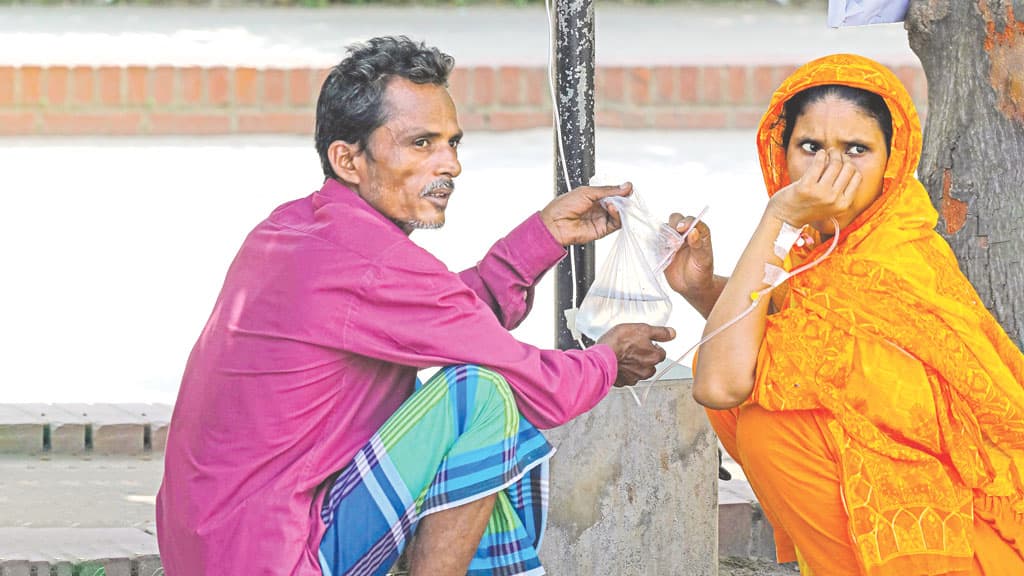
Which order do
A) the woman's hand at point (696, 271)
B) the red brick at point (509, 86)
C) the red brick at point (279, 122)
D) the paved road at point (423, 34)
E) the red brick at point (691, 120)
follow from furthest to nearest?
1. the paved road at point (423, 34)
2. the red brick at point (691, 120)
3. the red brick at point (279, 122)
4. the red brick at point (509, 86)
5. the woman's hand at point (696, 271)

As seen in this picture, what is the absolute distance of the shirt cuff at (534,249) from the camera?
3109mm

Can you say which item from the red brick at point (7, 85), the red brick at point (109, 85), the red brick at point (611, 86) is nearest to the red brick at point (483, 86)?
the red brick at point (611, 86)

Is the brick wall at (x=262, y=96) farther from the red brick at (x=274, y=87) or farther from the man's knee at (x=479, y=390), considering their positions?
the man's knee at (x=479, y=390)

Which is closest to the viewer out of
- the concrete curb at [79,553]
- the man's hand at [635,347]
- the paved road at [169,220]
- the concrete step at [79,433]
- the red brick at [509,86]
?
the man's hand at [635,347]

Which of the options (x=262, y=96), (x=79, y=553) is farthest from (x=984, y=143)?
(x=262, y=96)

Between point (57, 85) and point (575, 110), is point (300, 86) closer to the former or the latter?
point (57, 85)

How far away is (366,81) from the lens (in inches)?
110

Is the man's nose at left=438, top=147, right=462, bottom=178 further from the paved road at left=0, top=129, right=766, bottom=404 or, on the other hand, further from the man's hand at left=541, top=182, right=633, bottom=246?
the paved road at left=0, top=129, right=766, bottom=404

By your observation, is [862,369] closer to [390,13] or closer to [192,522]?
[192,522]

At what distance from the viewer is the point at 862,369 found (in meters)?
2.76

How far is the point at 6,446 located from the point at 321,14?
20.7 ft

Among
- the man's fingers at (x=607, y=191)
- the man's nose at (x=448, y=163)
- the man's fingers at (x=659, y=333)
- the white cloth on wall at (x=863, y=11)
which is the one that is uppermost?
the white cloth on wall at (x=863, y=11)

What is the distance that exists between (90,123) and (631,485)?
5.73m

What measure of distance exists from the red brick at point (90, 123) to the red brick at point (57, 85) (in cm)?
8
